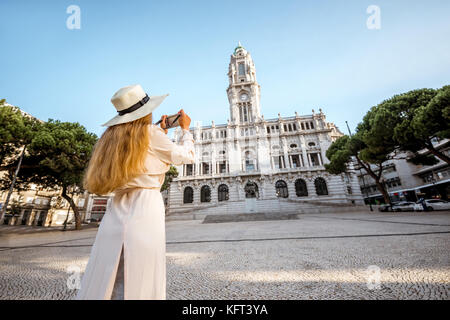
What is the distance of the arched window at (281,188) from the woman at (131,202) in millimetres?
28714

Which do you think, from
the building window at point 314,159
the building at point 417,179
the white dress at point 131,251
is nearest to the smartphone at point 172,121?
the white dress at point 131,251

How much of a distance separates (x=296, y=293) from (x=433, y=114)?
538 inches

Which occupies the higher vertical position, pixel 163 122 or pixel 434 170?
pixel 434 170

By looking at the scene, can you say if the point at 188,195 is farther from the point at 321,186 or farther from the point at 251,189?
the point at 321,186

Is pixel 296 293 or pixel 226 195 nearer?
pixel 296 293

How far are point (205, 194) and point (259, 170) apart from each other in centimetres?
933

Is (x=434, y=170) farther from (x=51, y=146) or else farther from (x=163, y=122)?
(x=51, y=146)

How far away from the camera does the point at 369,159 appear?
51.2 feet

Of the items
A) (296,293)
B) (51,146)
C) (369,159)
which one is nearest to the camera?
(296,293)

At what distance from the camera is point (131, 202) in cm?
127

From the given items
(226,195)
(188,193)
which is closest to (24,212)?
(188,193)

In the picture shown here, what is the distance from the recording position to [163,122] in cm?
195

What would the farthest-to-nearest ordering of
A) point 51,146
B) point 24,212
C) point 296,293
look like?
point 24,212, point 51,146, point 296,293
